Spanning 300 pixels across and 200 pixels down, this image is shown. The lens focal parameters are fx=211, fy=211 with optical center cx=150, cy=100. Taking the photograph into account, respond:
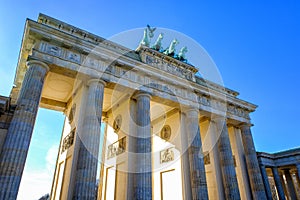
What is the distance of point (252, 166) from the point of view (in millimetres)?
17125

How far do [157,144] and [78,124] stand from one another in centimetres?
801

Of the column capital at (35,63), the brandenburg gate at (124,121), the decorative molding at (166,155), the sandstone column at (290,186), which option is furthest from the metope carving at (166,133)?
the sandstone column at (290,186)

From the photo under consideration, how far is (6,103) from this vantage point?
9.39m

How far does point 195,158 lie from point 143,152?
4.03 m

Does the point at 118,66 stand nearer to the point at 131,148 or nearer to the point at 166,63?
the point at 166,63

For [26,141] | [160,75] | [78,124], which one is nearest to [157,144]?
[160,75]

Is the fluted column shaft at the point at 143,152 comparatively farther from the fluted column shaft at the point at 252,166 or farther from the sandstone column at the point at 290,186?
the sandstone column at the point at 290,186

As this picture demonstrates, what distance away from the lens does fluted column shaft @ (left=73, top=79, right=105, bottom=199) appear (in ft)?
31.6

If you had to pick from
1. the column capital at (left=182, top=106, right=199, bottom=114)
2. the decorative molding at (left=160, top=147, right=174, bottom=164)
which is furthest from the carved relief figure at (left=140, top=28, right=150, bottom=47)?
the decorative molding at (left=160, top=147, right=174, bottom=164)

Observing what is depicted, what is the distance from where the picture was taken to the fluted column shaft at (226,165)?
14652 millimetres

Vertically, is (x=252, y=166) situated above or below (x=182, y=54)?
below

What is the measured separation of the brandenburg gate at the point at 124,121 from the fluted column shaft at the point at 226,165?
0.07 metres

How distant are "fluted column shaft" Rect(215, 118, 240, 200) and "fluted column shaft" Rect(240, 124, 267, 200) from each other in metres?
2.47

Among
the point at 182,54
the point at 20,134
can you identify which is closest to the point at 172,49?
the point at 182,54
